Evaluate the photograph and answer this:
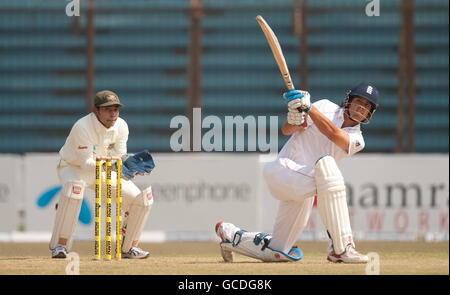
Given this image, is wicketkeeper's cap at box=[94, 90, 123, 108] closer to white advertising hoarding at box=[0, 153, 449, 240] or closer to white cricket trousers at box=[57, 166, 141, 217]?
white cricket trousers at box=[57, 166, 141, 217]

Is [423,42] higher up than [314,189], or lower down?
higher up

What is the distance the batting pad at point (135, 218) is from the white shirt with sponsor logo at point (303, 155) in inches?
41.0

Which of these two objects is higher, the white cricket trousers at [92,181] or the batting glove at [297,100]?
the batting glove at [297,100]

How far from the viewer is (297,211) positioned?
22.9 ft

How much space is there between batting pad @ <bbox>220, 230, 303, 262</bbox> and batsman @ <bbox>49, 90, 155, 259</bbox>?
0.76 m

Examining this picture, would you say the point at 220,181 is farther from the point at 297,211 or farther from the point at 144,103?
the point at 144,103

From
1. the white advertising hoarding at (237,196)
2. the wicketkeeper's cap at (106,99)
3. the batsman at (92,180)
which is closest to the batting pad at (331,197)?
the batsman at (92,180)

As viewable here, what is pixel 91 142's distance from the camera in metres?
7.61

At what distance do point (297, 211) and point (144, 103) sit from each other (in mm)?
17783

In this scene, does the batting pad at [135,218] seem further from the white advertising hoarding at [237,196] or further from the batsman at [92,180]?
the white advertising hoarding at [237,196]

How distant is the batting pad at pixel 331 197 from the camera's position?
6.64 metres

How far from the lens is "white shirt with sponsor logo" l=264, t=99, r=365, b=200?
6.82 m

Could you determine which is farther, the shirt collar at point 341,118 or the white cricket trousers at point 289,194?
the shirt collar at point 341,118

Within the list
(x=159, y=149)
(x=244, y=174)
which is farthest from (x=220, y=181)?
(x=159, y=149)
